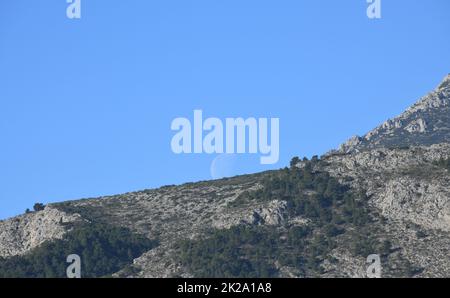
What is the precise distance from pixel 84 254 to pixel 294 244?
3209 centimetres

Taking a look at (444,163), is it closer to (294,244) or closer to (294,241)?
(294,241)

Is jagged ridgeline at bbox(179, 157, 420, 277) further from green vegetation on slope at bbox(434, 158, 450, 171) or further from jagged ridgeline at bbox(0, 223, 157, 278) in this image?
green vegetation on slope at bbox(434, 158, 450, 171)

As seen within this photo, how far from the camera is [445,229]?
178m

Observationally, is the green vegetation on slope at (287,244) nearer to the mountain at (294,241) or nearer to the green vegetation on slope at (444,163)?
the mountain at (294,241)

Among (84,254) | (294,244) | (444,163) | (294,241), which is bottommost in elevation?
(84,254)

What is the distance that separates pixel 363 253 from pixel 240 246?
1891 cm

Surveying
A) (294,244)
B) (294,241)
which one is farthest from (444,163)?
(294,244)

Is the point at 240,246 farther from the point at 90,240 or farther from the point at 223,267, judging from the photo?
the point at 90,240

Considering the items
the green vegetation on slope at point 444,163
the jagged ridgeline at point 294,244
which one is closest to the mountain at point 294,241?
the jagged ridgeline at point 294,244

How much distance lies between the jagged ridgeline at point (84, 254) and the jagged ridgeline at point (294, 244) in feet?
30.6

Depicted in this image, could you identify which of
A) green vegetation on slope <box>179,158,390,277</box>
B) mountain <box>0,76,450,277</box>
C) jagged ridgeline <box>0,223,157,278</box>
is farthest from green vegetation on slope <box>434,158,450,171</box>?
jagged ridgeline <box>0,223,157,278</box>

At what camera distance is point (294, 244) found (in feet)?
606

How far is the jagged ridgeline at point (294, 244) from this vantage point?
17500cm
